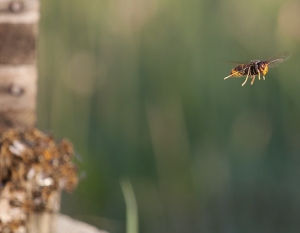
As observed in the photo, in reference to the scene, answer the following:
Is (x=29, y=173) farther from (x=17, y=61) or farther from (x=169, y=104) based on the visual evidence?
(x=169, y=104)

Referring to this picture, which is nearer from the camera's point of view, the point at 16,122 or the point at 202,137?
the point at 16,122

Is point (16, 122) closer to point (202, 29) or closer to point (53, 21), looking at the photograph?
point (53, 21)

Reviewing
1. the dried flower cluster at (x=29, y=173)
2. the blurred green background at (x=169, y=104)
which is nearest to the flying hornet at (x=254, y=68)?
the dried flower cluster at (x=29, y=173)

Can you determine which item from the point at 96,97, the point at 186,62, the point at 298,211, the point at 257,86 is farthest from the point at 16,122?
the point at 298,211

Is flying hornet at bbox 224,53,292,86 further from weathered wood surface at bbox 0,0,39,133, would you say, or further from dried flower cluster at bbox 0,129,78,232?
weathered wood surface at bbox 0,0,39,133

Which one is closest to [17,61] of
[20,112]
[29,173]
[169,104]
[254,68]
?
[20,112]

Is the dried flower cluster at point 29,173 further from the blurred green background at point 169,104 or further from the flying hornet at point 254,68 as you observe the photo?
the flying hornet at point 254,68
